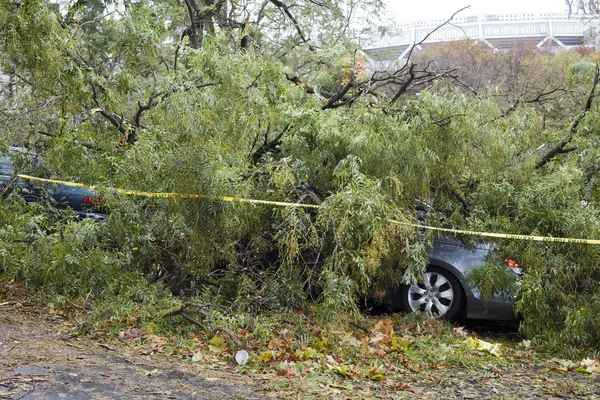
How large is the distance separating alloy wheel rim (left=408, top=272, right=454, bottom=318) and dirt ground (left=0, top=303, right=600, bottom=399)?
1389mm

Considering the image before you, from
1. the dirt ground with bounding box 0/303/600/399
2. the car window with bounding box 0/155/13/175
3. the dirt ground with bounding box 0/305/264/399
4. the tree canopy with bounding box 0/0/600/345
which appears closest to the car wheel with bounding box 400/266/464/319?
the tree canopy with bounding box 0/0/600/345

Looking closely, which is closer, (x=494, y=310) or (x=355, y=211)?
(x=355, y=211)

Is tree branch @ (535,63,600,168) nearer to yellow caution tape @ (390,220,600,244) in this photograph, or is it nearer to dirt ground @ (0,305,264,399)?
yellow caution tape @ (390,220,600,244)

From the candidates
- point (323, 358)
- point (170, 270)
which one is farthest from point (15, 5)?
point (323, 358)

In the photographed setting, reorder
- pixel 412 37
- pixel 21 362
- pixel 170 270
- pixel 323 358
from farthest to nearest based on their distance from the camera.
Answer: pixel 412 37 → pixel 170 270 → pixel 323 358 → pixel 21 362

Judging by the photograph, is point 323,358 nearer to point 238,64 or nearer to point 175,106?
point 175,106

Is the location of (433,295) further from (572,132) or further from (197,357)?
(197,357)

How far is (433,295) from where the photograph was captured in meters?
6.52

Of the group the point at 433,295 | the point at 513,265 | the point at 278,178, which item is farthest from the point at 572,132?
the point at 278,178

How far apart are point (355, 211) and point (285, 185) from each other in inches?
36.6

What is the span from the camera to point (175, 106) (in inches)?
213

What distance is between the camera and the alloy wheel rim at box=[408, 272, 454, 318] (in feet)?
21.2

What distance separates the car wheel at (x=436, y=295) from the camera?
21.1 feet

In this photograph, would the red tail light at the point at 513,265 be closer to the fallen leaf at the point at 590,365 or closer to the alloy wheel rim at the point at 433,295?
the alloy wheel rim at the point at 433,295
